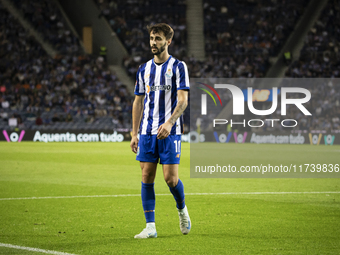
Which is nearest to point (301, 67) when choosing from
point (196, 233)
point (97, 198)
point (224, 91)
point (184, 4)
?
point (224, 91)

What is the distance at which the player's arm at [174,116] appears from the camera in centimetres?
545

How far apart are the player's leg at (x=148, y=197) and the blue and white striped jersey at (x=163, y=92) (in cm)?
39

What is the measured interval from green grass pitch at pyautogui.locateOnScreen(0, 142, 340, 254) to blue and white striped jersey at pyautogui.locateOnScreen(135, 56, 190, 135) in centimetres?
125

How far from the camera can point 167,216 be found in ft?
23.8

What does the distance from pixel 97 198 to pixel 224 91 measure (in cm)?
2565

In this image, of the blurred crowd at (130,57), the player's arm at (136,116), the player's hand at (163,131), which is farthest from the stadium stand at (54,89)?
the player's hand at (163,131)

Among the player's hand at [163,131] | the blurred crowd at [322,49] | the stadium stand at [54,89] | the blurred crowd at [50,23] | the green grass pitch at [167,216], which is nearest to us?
the green grass pitch at [167,216]

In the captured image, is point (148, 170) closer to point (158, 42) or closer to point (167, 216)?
point (158, 42)

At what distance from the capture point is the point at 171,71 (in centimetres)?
574

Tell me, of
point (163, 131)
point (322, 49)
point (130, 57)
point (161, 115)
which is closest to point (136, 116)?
point (161, 115)

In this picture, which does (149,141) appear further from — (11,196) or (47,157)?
(47,157)

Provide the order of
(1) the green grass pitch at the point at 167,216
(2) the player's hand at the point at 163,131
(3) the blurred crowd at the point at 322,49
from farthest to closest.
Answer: (3) the blurred crowd at the point at 322,49
(2) the player's hand at the point at 163,131
(1) the green grass pitch at the point at 167,216

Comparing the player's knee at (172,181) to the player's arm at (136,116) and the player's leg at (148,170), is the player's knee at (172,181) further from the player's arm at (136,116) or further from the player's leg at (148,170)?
the player's arm at (136,116)

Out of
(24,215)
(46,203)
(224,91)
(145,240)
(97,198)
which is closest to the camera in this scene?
(145,240)
